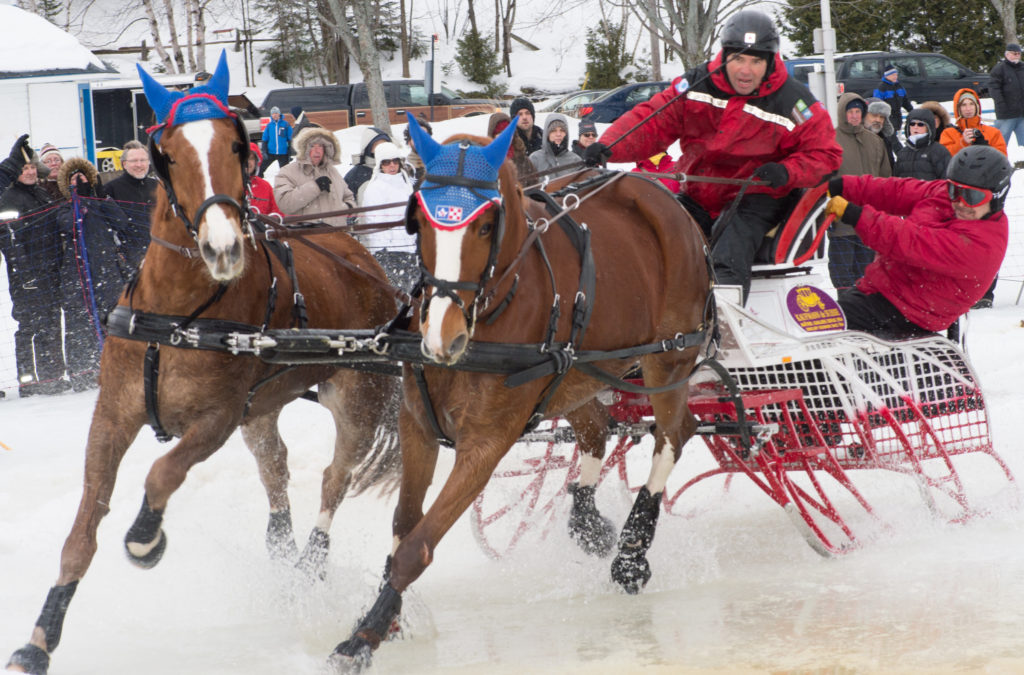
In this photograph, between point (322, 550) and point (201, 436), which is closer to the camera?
point (201, 436)

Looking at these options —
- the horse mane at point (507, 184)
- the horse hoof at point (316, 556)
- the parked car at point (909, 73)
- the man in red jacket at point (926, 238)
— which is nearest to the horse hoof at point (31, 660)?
the horse hoof at point (316, 556)

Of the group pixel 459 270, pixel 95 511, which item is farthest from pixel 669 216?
pixel 95 511

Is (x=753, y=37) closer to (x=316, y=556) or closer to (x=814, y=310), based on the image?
(x=814, y=310)

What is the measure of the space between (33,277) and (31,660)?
527 centimetres

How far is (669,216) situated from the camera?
448 centimetres

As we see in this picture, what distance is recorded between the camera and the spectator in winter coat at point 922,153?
982cm

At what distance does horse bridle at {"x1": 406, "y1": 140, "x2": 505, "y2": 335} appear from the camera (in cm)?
315

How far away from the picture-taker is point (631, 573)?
14.8ft

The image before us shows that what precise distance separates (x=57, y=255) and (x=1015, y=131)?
11919 mm

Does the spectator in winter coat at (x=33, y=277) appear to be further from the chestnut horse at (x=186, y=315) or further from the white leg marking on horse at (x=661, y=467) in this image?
the white leg marking on horse at (x=661, y=467)

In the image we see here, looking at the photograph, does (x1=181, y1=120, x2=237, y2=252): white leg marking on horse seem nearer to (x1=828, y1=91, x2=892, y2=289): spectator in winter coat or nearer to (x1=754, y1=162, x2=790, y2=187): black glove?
(x1=754, y1=162, x2=790, y2=187): black glove

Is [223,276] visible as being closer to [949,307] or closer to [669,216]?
[669,216]

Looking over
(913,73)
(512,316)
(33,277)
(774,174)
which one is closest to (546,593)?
(512,316)

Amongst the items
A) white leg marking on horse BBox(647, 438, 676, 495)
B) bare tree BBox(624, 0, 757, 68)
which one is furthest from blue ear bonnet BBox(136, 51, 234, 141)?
bare tree BBox(624, 0, 757, 68)
